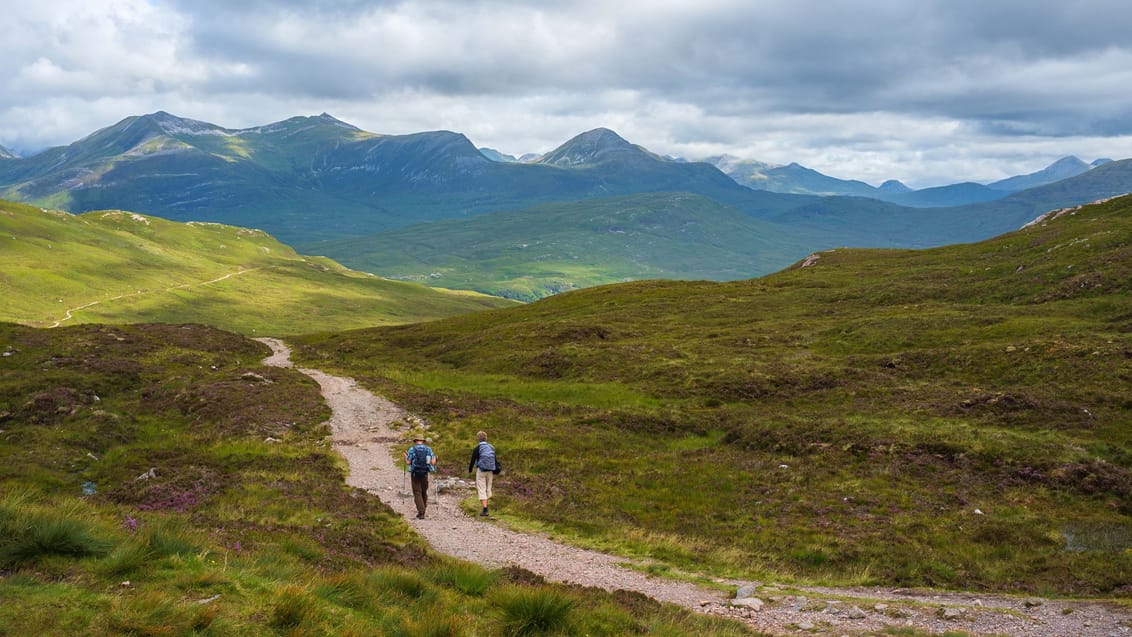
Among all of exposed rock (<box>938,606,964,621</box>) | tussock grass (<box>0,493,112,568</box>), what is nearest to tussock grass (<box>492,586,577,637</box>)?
tussock grass (<box>0,493,112,568</box>)

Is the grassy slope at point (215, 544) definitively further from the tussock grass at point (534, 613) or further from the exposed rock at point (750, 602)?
the exposed rock at point (750, 602)

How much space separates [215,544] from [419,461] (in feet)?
39.6

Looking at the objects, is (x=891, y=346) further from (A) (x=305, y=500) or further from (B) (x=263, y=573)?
(B) (x=263, y=573)

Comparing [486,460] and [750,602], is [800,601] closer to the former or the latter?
[750,602]

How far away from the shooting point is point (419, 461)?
25.9 metres

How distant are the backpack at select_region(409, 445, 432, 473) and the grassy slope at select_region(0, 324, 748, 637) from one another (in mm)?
2036

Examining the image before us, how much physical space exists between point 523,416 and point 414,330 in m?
72.2

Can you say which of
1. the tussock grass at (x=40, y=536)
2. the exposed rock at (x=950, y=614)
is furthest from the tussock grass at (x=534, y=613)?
the exposed rock at (x=950, y=614)

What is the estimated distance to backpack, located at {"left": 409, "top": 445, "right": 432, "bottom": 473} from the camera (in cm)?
2591

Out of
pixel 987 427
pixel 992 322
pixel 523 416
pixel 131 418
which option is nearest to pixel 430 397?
pixel 523 416

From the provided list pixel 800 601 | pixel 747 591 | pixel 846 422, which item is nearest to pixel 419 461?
pixel 747 591

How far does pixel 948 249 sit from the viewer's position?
368 ft

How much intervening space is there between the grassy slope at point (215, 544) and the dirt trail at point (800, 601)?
186cm

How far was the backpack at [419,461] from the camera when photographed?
1020 inches
